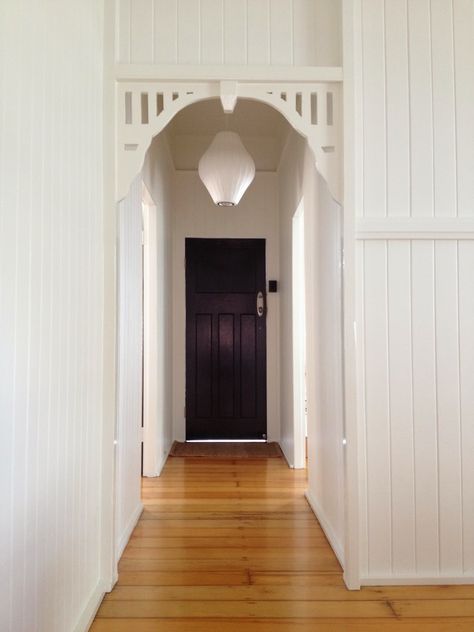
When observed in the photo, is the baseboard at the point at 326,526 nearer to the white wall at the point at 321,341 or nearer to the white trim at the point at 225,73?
the white wall at the point at 321,341

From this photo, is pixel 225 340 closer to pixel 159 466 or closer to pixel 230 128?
pixel 159 466

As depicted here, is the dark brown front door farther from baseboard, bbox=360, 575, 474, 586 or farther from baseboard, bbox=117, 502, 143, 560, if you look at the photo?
baseboard, bbox=360, 575, 474, 586

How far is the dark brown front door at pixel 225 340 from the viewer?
4848 millimetres

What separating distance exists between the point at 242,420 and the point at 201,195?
7.29ft

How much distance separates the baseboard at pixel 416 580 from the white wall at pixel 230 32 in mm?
2139

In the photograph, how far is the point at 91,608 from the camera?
179 cm

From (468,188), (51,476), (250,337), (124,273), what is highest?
(468,188)

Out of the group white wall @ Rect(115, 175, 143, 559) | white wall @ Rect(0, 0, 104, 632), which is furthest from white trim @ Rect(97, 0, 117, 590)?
white wall @ Rect(115, 175, 143, 559)

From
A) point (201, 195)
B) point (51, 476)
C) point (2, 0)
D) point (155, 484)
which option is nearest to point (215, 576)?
point (51, 476)

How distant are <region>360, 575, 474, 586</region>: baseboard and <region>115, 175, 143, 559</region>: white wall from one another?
1107mm

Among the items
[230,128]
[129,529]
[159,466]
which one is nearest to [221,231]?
[230,128]

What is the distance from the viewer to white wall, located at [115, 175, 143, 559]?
2400 millimetres

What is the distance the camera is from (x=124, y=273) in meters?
2.52

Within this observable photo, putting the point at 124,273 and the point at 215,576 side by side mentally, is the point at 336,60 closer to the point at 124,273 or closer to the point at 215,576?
the point at 124,273
